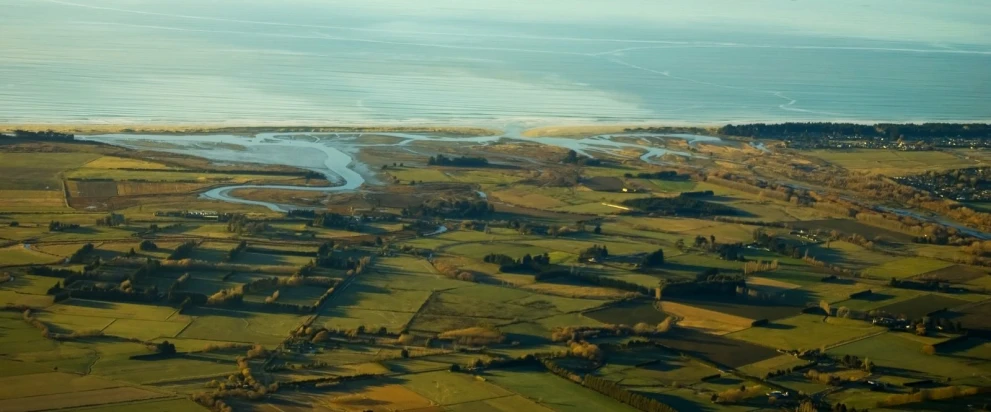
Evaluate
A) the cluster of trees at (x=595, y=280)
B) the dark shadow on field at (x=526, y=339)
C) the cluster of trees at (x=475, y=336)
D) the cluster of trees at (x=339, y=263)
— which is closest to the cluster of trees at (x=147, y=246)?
the cluster of trees at (x=339, y=263)

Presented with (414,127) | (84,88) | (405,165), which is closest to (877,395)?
(405,165)

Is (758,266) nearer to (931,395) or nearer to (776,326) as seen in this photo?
(776,326)

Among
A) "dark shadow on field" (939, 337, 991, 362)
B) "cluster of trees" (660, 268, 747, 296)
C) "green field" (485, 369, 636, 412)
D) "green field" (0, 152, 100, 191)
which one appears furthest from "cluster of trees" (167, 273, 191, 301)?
"dark shadow on field" (939, 337, 991, 362)

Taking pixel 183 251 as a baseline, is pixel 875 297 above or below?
below

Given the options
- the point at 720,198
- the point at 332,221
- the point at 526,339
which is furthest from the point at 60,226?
the point at 720,198

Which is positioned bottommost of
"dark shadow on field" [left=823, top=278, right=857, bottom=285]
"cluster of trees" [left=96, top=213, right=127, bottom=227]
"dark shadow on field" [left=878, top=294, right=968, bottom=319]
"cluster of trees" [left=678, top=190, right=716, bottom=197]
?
"dark shadow on field" [left=878, top=294, right=968, bottom=319]

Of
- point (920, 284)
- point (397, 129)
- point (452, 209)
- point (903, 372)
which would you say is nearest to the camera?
point (903, 372)

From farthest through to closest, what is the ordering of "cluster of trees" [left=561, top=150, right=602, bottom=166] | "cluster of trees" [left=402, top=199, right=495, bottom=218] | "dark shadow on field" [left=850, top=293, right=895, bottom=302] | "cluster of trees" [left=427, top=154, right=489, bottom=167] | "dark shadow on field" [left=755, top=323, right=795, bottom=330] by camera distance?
"cluster of trees" [left=561, top=150, right=602, bottom=166] → "cluster of trees" [left=427, top=154, right=489, bottom=167] → "cluster of trees" [left=402, top=199, right=495, bottom=218] → "dark shadow on field" [left=850, top=293, right=895, bottom=302] → "dark shadow on field" [left=755, top=323, right=795, bottom=330]

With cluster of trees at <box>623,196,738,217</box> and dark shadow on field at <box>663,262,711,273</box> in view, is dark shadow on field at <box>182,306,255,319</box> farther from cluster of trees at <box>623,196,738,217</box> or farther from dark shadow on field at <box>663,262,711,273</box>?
cluster of trees at <box>623,196,738,217</box>

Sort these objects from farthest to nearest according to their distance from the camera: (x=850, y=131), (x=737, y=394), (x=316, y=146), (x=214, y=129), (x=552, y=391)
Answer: (x=850, y=131)
(x=214, y=129)
(x=316, y=146)
(x=552, y=391)
(x=737, y=394)
